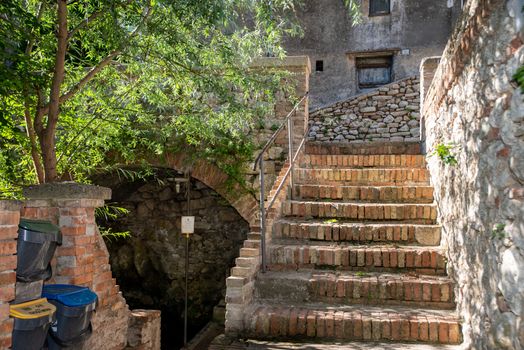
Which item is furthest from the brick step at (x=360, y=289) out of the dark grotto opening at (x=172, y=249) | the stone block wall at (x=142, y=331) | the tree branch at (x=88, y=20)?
the dark grotto opening at (x=172, y=249)

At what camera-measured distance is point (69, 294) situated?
278cm

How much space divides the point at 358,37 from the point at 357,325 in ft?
38.6

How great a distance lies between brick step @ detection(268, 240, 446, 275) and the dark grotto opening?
405 centimetres

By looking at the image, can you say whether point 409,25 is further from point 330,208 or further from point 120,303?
point 120,303

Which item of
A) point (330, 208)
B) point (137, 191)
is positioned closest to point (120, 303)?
point (330, 208)

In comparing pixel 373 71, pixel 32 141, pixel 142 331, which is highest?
pixel 373 71

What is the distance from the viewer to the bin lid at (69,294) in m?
2.70

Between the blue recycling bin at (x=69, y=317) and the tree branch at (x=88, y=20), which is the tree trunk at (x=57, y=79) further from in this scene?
the blue recycling bin at (x=69, y=317)

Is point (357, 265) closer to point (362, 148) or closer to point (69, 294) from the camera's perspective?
point (69, 294)

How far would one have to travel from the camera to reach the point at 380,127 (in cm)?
945

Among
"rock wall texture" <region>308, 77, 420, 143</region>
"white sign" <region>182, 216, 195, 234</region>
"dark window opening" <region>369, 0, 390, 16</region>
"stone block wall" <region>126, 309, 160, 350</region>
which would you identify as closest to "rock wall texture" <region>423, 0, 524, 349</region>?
"stone block wall" <region>126, 309, 160, 350</region>

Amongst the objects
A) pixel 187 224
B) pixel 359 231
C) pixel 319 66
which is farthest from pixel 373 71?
pixel 359 231

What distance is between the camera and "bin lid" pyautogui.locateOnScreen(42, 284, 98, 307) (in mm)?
2695

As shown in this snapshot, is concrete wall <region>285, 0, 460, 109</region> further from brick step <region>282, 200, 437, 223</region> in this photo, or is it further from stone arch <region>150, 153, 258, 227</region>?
brick step <region>282, 200, 437, 223</region>
